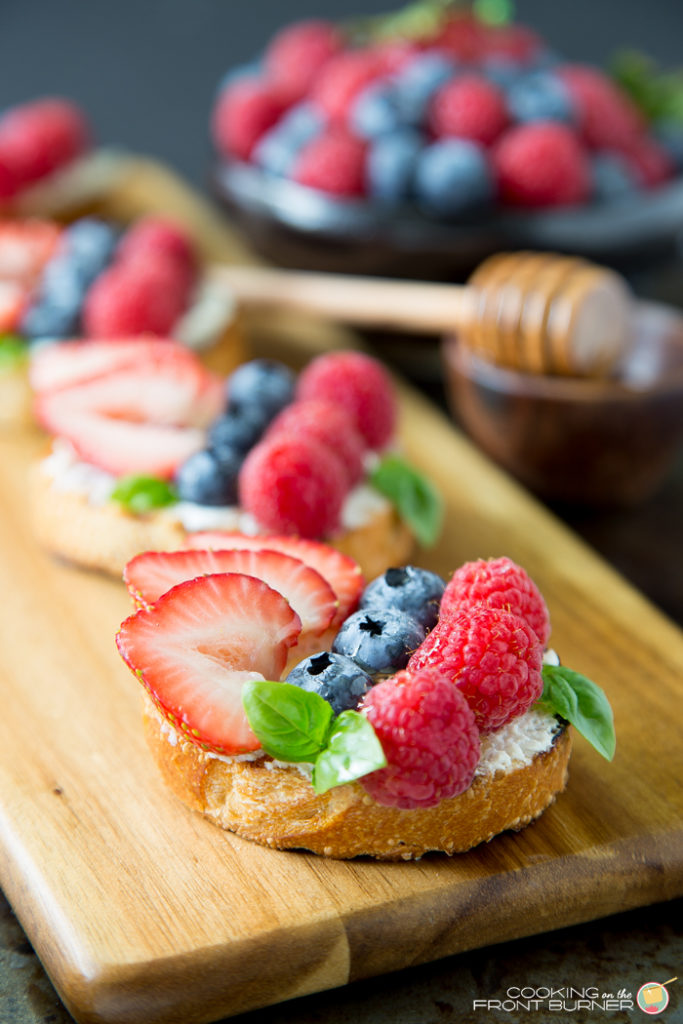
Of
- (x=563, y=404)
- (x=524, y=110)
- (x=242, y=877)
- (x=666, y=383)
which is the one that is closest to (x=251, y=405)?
(x=563, y=404)

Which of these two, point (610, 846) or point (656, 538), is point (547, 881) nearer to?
point (610, 846)

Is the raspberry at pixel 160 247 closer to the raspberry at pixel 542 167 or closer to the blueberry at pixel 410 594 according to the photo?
the raspberry at pixel 542 167

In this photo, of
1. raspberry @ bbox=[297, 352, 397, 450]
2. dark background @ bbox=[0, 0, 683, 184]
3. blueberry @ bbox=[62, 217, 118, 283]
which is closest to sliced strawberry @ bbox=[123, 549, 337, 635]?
raspberry @ bbox=[297, 352, 397, 450]

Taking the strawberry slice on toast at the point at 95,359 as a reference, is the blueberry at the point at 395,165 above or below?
above

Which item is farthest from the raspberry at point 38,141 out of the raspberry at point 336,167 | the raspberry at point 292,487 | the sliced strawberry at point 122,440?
the raspberry at point 292,487

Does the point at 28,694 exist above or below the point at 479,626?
below

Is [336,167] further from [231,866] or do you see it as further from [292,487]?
[231,866]

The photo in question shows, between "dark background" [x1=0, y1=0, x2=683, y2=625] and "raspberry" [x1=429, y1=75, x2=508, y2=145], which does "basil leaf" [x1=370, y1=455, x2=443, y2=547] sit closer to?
"raspberry" [x1=429, y1=75, x2=508, y2=145]

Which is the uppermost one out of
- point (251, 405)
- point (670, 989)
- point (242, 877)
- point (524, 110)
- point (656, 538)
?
point (524, 110)
